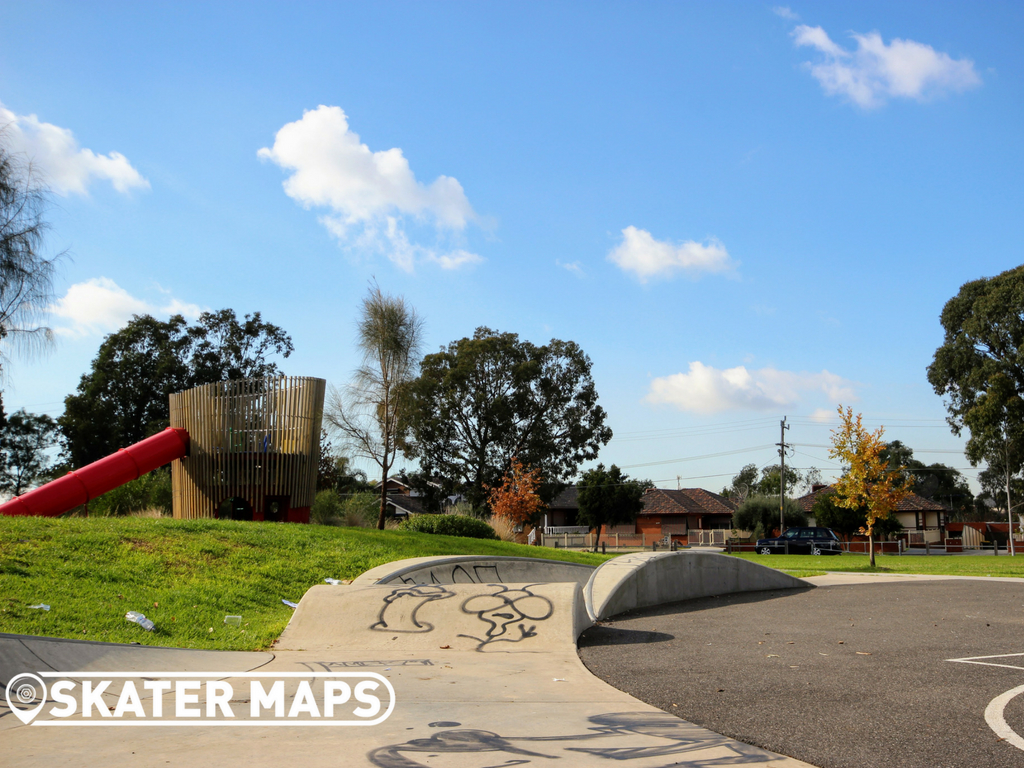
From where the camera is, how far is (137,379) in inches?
1836

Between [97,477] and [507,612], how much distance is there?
15.9 m

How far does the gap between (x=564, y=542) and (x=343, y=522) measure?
24650mm

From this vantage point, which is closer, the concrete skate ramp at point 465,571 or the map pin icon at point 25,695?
the map pin icon at point 25,695

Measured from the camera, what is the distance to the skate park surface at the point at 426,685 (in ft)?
12.5

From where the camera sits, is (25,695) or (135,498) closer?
(25,695)

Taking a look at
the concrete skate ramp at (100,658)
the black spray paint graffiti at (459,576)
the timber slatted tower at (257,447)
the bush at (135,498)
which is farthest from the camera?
the bush at (135,498)

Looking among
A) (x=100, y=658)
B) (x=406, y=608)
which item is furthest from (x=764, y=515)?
(x=100, y=658)

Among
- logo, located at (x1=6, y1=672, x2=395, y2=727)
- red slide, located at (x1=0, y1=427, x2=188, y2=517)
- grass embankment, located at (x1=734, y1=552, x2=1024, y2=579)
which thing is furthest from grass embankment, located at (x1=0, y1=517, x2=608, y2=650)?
grass embankment, located at (x1=734, y1=552, x2=1024, y2=579)

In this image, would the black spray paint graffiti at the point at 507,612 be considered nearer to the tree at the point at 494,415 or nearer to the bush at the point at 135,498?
the bush at the point at 135,498

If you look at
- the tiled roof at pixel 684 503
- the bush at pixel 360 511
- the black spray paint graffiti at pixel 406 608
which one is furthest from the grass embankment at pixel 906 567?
the tiled roof at pixel 684 503

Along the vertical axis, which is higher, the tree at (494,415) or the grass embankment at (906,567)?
the tree at (494,415)

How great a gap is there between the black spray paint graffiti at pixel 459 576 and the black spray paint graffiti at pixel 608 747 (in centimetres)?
678

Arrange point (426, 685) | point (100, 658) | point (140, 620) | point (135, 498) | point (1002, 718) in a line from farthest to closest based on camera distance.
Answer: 1. point (135, 498)
2. point (140, 620)
3. point (100, 658)
4. point (426, 685)
5. point (1002, 718)

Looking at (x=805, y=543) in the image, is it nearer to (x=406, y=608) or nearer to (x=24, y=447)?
(x=406, y=608)
